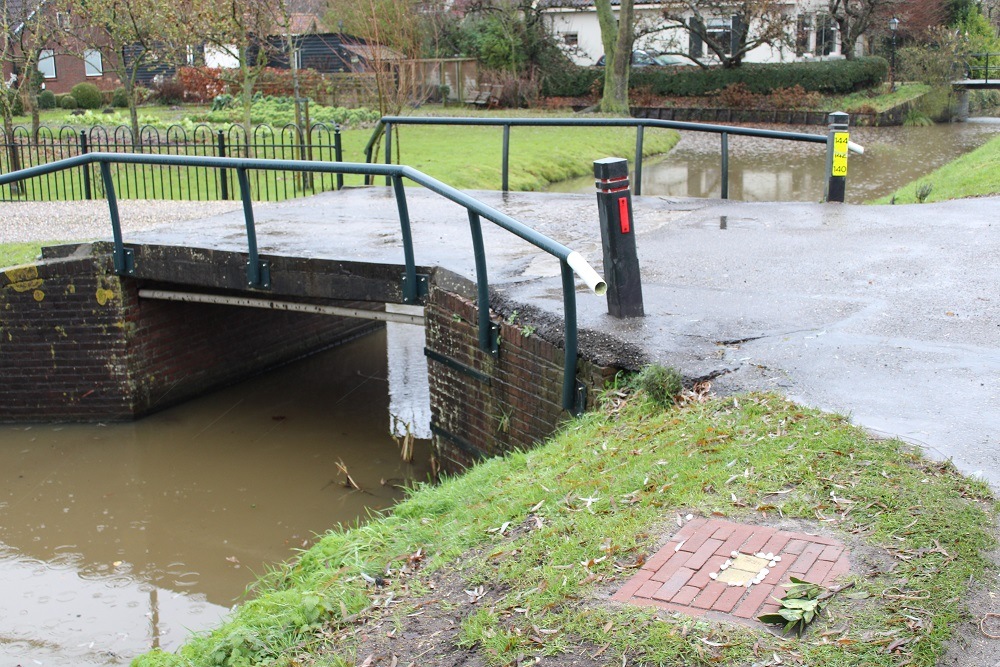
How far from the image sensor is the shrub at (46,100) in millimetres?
37312

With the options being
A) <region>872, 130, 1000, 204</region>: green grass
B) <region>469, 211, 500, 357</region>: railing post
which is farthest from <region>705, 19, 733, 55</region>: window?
<region>469, 211, 500, 357</region>: railing post

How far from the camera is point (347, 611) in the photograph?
13.4 ft

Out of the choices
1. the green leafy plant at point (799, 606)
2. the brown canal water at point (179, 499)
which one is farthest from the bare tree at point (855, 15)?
the green leafy plant at point (799, 606)

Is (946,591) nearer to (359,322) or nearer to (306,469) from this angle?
(306,469)

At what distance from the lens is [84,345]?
9.29m

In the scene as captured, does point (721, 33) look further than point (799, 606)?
Yes

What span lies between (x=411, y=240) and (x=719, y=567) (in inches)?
177

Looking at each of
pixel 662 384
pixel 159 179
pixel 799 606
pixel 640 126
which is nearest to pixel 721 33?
pixel 159 179

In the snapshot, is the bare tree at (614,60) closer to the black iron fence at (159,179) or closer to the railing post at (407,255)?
the black iron fence at (159,179)

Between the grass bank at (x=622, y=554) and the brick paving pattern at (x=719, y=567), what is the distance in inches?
2.8

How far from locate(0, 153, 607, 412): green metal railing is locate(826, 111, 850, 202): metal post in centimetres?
444

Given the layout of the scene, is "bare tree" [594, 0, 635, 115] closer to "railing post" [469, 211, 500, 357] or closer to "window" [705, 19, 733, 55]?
"window" [705, 19, 733, 55]

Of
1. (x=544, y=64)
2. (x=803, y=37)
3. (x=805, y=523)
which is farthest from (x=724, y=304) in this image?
(x=803, y=37)

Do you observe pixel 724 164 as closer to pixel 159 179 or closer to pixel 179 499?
pixel 179 499
